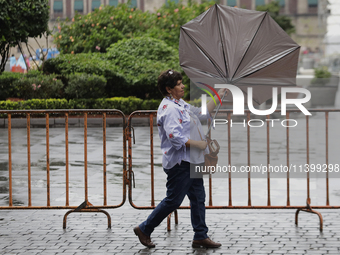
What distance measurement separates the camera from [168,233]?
18.1ft

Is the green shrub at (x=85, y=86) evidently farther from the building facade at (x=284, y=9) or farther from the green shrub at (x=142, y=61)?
the building facade at (x=284, y=9)

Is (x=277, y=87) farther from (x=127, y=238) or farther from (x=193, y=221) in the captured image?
(x=127, y=238)

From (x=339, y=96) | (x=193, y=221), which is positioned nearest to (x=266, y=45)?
(x=193, y=221)

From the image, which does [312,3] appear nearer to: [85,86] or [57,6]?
[57,6]

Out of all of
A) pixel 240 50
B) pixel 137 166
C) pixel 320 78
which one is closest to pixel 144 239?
pixel 240 50

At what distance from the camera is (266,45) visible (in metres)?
5.15

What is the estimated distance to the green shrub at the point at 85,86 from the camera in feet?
57.5

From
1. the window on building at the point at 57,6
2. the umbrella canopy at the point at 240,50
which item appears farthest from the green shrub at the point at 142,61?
the window on building at the point at 57,6

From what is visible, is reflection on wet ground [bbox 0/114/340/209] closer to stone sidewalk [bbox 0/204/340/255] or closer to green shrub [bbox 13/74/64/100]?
stone sidewalk [bbox 0/204/340/255]

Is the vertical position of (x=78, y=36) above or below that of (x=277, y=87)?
above

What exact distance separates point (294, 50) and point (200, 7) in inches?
795

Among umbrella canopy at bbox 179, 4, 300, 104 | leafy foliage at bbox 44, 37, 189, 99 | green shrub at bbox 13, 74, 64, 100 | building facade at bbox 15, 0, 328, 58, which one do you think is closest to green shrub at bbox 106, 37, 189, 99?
leafy foliage at bbox 44, 37, 189, 99

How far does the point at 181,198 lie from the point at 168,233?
2.29 feet

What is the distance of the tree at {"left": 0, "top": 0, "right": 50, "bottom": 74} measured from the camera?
1705cm
